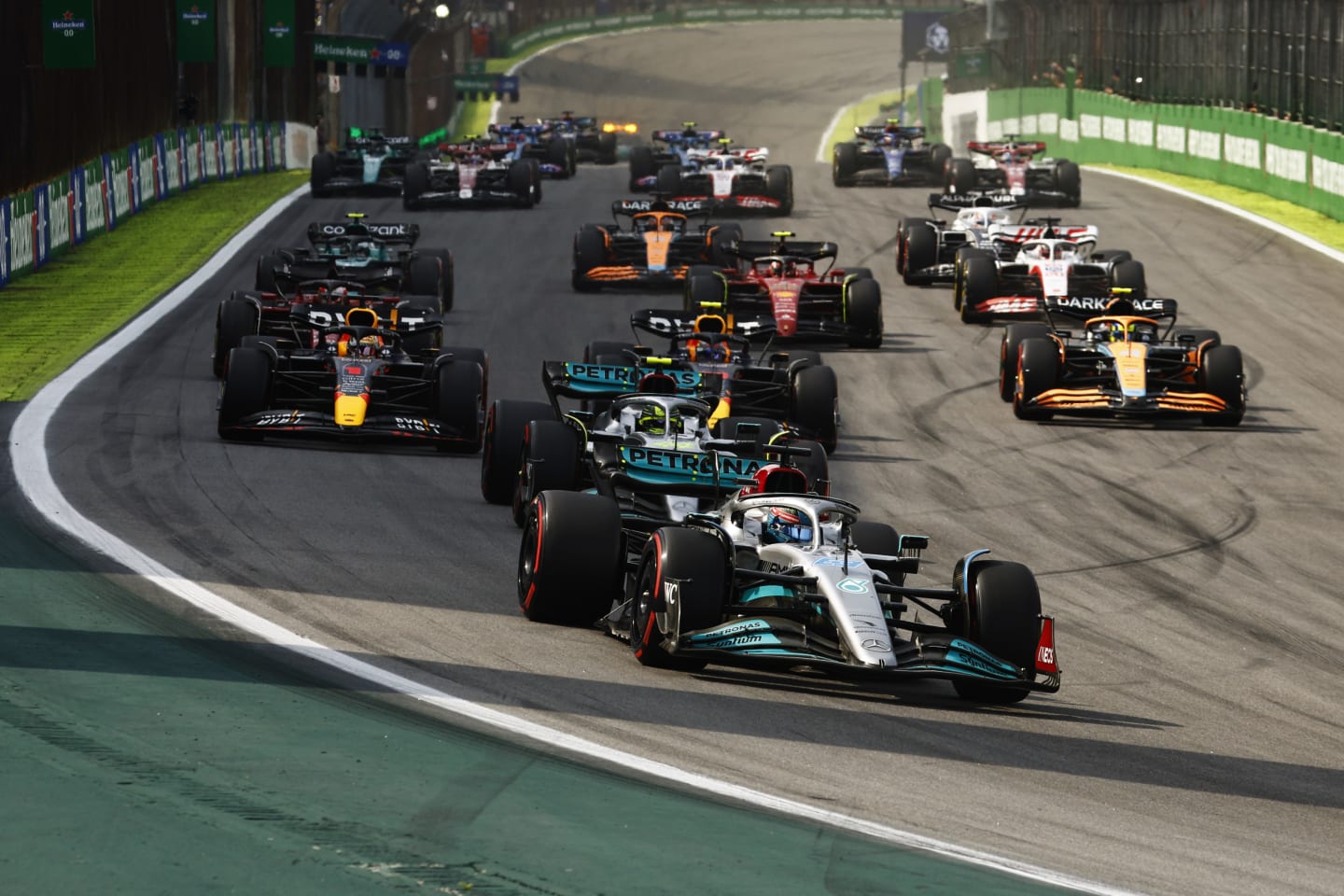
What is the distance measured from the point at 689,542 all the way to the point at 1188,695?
3.04m

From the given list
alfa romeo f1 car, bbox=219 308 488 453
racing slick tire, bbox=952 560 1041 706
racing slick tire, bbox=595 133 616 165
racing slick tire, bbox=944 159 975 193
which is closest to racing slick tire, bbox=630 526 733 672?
racing slick tire, bbox=952 560 1041 706

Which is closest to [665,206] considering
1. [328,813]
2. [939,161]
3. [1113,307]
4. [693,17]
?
[1113,307]

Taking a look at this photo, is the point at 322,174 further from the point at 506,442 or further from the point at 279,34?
the point at 506,442

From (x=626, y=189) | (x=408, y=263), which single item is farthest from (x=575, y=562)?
(x=626, y=189)

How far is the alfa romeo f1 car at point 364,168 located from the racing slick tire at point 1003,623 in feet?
111

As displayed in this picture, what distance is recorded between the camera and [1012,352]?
24.6m

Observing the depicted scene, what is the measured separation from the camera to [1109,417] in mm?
23641

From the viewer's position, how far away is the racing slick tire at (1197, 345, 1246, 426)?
2317cm

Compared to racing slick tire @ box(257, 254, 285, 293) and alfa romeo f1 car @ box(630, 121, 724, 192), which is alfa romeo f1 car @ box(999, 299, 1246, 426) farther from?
alfa romeo f1 car @ box(630, 121, 724, 192)

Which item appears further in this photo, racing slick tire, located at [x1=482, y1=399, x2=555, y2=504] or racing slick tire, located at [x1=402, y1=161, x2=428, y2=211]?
racing slick tire, located at [x1=402, y1=161, x2=428, y2=211]

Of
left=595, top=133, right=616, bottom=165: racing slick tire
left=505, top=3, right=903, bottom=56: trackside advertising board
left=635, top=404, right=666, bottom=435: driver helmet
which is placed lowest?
left=635, top=404, right=666, bottom=435: driver helmet

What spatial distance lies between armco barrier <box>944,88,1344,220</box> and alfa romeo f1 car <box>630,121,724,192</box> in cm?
1102

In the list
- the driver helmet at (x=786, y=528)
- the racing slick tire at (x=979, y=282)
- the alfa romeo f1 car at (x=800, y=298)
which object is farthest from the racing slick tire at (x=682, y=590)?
the racing slick tire at (x=979, y=282)

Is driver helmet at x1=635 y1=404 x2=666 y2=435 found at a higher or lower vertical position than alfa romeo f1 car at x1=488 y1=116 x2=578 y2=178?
lower
